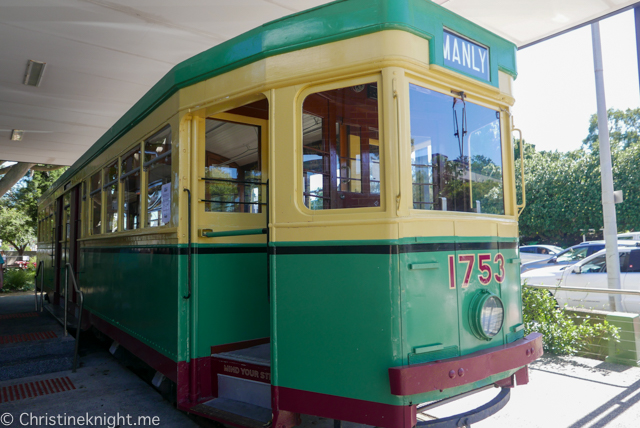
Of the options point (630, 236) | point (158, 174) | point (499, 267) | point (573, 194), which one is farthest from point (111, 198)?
point (573, 194)

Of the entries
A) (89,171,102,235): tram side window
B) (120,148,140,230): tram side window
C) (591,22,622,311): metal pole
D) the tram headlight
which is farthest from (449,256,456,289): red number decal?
(591,22,622,311): metal pole

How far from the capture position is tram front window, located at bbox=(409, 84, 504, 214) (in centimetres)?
287

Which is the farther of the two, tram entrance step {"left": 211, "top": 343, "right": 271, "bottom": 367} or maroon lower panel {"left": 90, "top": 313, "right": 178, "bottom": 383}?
maroon lower panel {"left": 90, "top": 313, "right": 178, "bottom": 383}

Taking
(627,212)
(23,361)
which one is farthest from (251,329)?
(627,212)

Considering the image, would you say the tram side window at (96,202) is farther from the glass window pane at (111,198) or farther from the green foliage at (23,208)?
the green foliage at (23,208)

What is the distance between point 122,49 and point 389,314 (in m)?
6.54

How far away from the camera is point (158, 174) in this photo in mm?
4180

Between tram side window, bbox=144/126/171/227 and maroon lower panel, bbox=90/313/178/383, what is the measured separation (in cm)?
116

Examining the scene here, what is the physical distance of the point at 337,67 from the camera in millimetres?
2826

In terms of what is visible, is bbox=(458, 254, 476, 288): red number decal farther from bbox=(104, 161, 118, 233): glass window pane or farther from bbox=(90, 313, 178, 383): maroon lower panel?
bbox=(104, 161, 118, 233): glass window pane

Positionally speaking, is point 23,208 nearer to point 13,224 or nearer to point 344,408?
point 13,224

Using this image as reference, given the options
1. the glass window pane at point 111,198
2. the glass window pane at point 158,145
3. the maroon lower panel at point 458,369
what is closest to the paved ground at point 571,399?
the maroon lower panel at point 458,369

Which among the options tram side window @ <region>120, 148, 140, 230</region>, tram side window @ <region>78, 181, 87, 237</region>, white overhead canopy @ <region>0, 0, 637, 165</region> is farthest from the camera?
tram side window @ <region>78, 181, 87, 237</region>

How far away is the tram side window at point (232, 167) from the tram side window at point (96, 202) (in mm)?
2973
